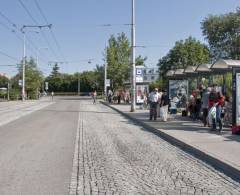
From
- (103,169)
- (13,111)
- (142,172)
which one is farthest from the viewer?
(13,111)

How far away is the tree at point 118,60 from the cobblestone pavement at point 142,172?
52328 millimetres

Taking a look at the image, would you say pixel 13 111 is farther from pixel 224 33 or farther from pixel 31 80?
pixel 31 80

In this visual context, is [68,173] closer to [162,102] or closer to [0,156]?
[0,156]

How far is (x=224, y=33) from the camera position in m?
64.8

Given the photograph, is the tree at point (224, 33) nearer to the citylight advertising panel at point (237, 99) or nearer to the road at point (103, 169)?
the citylight advertising panel at point (237, 99)

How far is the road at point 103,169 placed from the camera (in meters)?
7.67

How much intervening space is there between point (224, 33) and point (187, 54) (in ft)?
41.2

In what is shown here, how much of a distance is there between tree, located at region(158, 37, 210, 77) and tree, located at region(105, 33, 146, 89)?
11.0 metres

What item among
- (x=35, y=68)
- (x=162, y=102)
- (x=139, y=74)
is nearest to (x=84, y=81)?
(x=35, y=68)

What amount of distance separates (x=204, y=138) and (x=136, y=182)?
669 centimetres

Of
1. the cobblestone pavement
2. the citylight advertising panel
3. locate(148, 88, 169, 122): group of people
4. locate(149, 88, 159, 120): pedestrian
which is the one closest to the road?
the cobblestone pavement

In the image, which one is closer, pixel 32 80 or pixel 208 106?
pixel 208 106

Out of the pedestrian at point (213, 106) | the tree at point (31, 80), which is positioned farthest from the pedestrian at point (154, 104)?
the tree at point (31, 80)

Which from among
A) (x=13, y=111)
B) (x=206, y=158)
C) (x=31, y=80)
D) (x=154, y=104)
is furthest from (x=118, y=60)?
(x=206, y=158)
